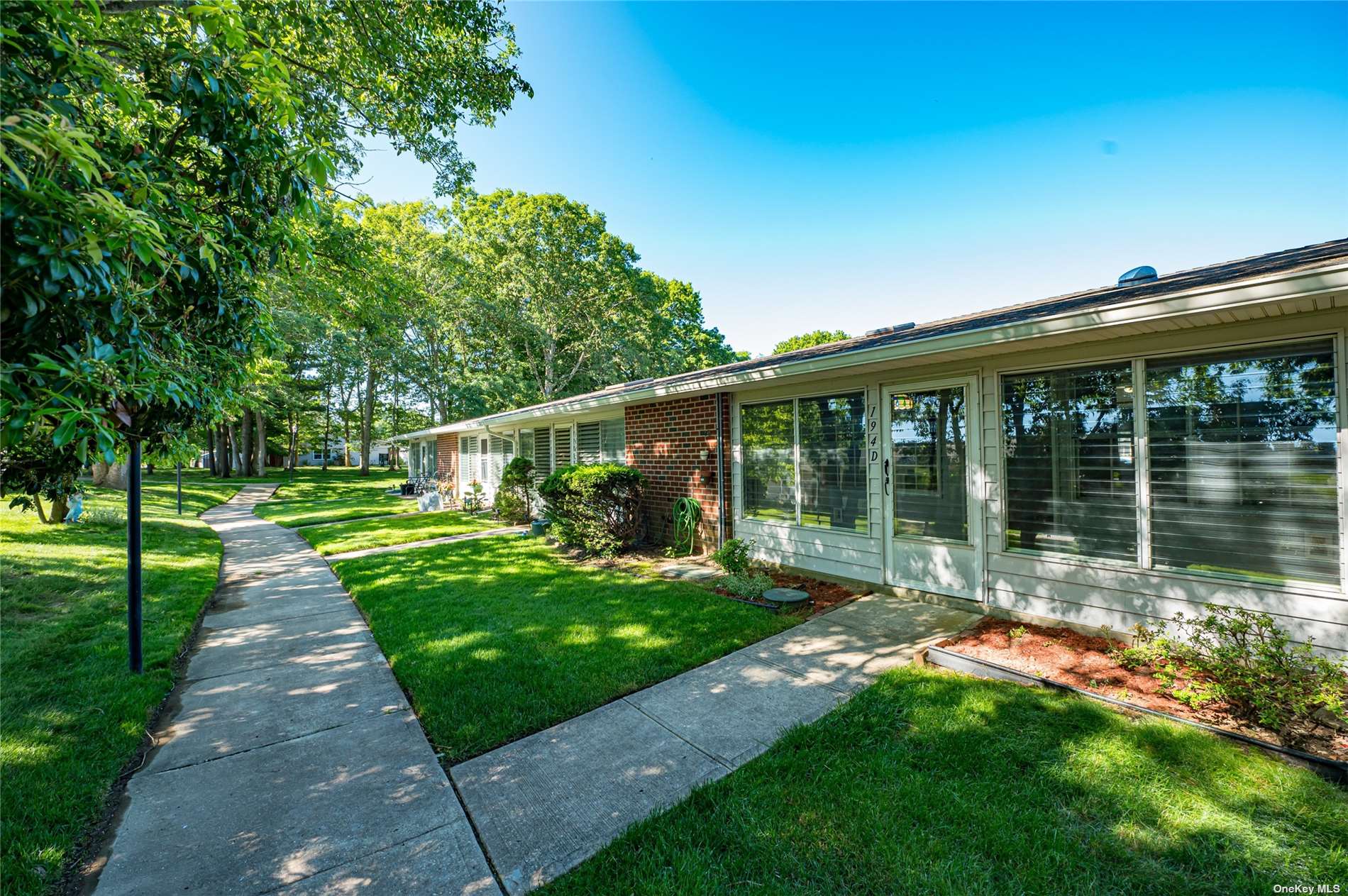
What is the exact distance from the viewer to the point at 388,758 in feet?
9.56

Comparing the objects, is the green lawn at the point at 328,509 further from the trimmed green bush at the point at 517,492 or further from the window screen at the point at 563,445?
the window screen at the point at 563,445

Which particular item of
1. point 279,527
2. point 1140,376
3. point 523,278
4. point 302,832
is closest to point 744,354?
point 523,278

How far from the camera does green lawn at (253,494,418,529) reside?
527 inches

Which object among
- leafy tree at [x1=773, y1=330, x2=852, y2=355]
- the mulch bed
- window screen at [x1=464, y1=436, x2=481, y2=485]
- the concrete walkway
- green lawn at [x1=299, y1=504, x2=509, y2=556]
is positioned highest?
leafy tree at [x1=773, y1=330, x2=852, y2=355]

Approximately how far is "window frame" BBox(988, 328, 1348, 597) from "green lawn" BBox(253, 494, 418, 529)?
1456 centimetres

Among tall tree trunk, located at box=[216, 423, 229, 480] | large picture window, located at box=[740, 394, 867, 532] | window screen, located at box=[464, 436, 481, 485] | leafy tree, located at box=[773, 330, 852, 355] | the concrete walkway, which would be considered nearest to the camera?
large picture window, located at box=[740, 394, 867, 532]

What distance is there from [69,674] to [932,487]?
7457mm

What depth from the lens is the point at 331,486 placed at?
25562mm

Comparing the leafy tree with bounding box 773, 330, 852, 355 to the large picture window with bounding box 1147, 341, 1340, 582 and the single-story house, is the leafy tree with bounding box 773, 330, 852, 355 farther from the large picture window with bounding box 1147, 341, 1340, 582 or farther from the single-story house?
the large picture window with bounding box 1147, 341, 1340, 582

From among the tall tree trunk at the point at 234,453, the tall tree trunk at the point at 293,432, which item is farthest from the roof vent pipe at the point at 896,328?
the tall tree trunk at the point at 293,432

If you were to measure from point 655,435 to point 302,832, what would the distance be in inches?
260

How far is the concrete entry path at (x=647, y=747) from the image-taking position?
2.32 m

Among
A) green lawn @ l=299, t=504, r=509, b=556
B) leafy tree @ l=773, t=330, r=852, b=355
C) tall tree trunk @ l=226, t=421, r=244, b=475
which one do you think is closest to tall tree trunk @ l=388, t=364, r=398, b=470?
tall tree trunk @ l=226, t=421, r=244, b=475

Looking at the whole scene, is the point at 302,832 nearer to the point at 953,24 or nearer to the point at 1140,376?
the point at 1140,376
